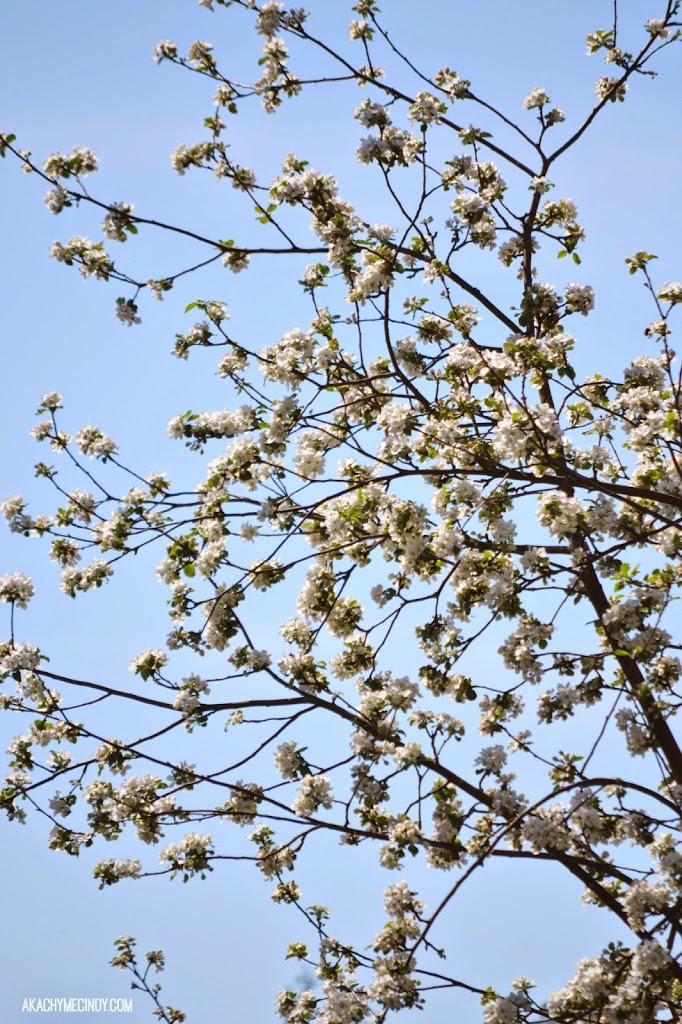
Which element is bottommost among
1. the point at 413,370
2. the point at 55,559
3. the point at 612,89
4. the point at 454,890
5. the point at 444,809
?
the point at 454,890

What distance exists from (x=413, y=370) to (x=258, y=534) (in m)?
1.85

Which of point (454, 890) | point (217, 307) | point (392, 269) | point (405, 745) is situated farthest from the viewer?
point (217, 307)

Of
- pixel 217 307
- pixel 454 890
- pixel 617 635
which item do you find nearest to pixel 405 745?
pixel 454 890

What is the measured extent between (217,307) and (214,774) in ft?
12.4

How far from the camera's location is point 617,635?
6.71 m

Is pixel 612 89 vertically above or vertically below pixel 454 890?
above

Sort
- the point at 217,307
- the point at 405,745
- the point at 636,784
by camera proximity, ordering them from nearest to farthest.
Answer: the point at 405,745 → the point at 636,784 → the point at 217,307

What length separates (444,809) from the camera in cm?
659

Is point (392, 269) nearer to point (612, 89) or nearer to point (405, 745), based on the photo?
point (612, 89)

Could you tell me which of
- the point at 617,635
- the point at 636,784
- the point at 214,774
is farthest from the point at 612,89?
the point at 214,774

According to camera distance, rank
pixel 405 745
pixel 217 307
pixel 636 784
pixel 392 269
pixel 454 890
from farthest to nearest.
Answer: pixel 217 307 → pixel 392 269 → pixel 636 784 → pixel 405 745 → pixel 454 890

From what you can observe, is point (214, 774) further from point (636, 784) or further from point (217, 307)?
point (217, 307)

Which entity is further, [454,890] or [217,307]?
[217,307]

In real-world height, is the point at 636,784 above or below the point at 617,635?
below
